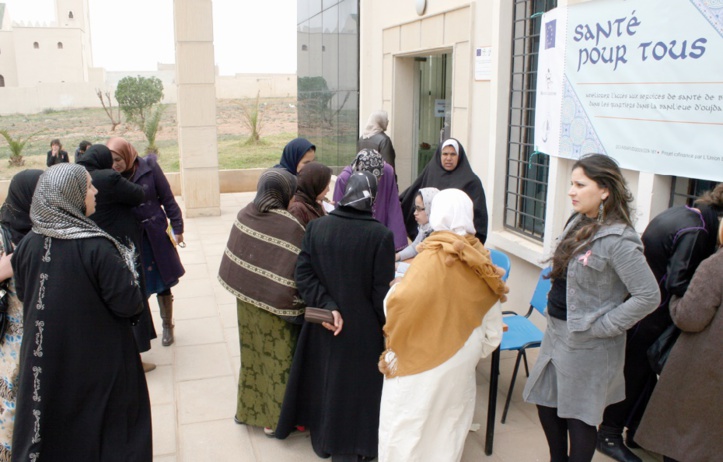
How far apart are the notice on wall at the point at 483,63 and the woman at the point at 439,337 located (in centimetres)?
309

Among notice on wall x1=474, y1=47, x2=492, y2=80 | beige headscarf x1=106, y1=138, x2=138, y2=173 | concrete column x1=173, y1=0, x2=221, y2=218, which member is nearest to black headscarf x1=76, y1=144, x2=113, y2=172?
beige headscarf x1=106, y1=138, x2=138, y2=173

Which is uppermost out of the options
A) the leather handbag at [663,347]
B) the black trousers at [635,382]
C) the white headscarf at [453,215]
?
the white headscarf at [453,215]

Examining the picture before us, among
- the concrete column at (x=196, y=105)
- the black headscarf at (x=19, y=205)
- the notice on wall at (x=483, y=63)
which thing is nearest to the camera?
the black headscarf at (x=19, y=205)

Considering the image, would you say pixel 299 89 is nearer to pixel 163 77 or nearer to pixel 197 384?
pixel 197 384

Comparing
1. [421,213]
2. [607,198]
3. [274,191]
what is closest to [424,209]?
[421,213]

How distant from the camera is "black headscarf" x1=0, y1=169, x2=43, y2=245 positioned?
289 cm

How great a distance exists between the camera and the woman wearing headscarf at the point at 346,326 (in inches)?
120

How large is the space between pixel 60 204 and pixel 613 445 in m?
3.16

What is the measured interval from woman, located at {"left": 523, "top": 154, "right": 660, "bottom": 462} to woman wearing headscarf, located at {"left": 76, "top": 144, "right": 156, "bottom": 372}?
2.58 metres

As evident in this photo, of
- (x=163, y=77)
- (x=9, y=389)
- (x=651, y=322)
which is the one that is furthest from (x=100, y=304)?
(x=163, y=77)

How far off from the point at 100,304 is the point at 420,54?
567cm

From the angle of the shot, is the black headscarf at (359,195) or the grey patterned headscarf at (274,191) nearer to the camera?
the black headscarf at (359,195)

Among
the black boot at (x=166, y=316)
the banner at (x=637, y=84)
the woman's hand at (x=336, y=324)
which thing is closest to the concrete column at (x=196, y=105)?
the black boot at (x=166, y=316)

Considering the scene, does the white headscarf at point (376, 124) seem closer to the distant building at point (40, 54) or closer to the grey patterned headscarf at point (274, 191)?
the grey patterned headscarf at point (274, 191)
